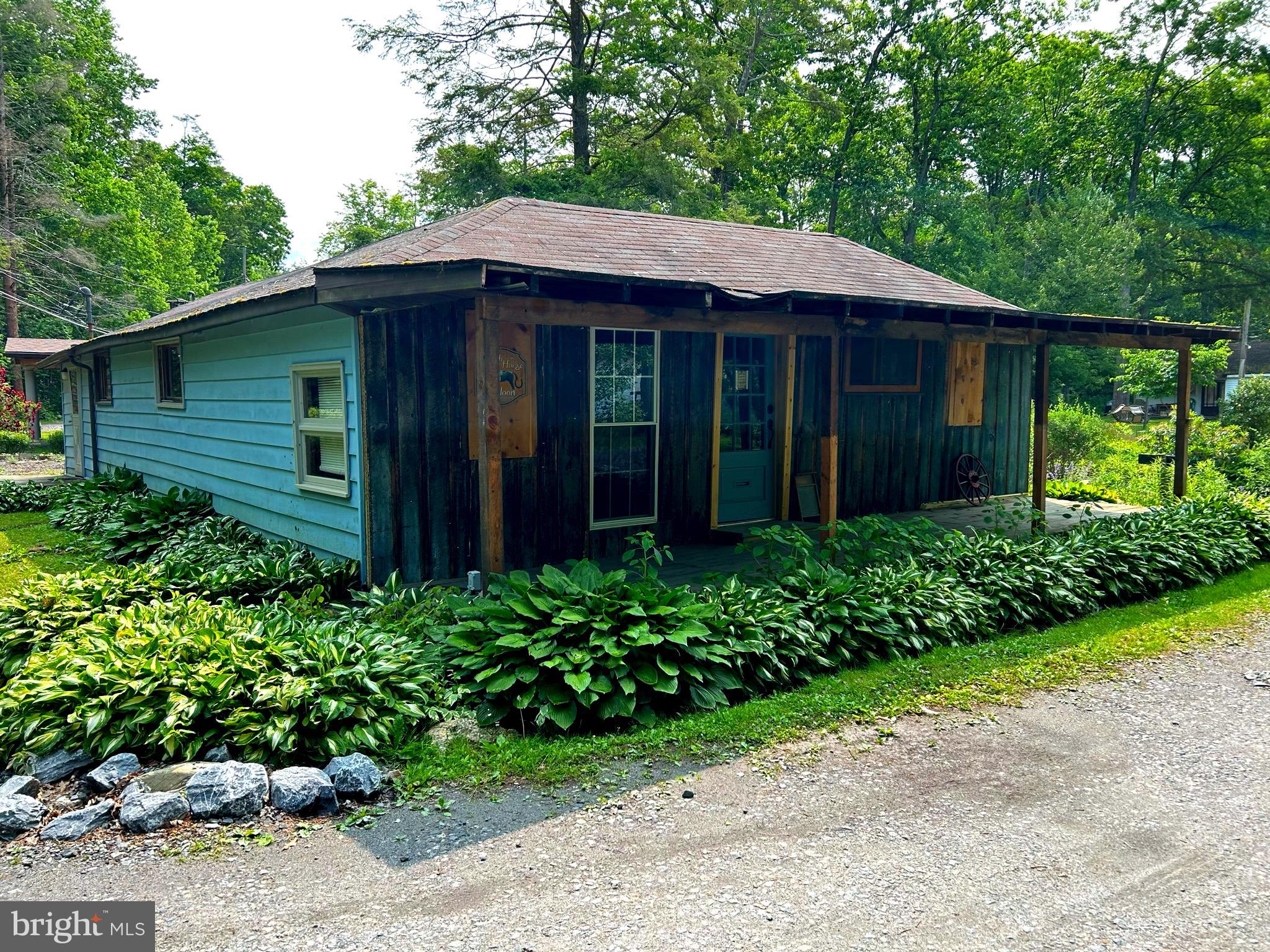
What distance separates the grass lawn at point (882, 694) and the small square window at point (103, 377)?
12.1m

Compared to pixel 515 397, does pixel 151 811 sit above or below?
below

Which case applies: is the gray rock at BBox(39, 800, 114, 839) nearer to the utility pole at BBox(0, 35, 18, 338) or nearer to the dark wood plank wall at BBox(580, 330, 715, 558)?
the dark wood plank wall at BBox(580, 330, 715, 558)

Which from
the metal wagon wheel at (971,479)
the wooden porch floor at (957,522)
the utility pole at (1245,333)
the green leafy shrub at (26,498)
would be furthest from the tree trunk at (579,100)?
the utility pole at (1245,333)

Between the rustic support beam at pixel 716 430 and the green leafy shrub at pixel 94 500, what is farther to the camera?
the green leafy shrub at pixel 94 500

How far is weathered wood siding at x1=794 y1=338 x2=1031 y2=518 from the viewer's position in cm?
921

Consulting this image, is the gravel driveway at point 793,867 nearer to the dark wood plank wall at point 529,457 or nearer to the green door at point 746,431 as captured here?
the dark wood plank wall at point 529,457

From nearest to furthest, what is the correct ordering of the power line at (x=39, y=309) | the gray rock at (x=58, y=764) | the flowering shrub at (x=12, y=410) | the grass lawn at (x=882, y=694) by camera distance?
the gray rock at (x=58, y=764) < the grass lawn at (x=882, y=694) < the flowering shrub at (x=12, y=410) < the power line at (x=39, y=309)

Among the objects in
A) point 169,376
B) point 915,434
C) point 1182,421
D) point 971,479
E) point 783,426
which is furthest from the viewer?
point 169,376

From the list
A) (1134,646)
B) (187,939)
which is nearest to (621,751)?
(187,939)

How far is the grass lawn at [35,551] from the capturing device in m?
8.10

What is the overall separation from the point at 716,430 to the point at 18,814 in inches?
237

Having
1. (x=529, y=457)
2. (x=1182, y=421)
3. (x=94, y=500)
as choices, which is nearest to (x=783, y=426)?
(x=529, y=457)

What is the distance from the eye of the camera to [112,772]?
373 cm

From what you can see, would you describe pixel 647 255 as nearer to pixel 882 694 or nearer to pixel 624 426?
pixel 624 426
